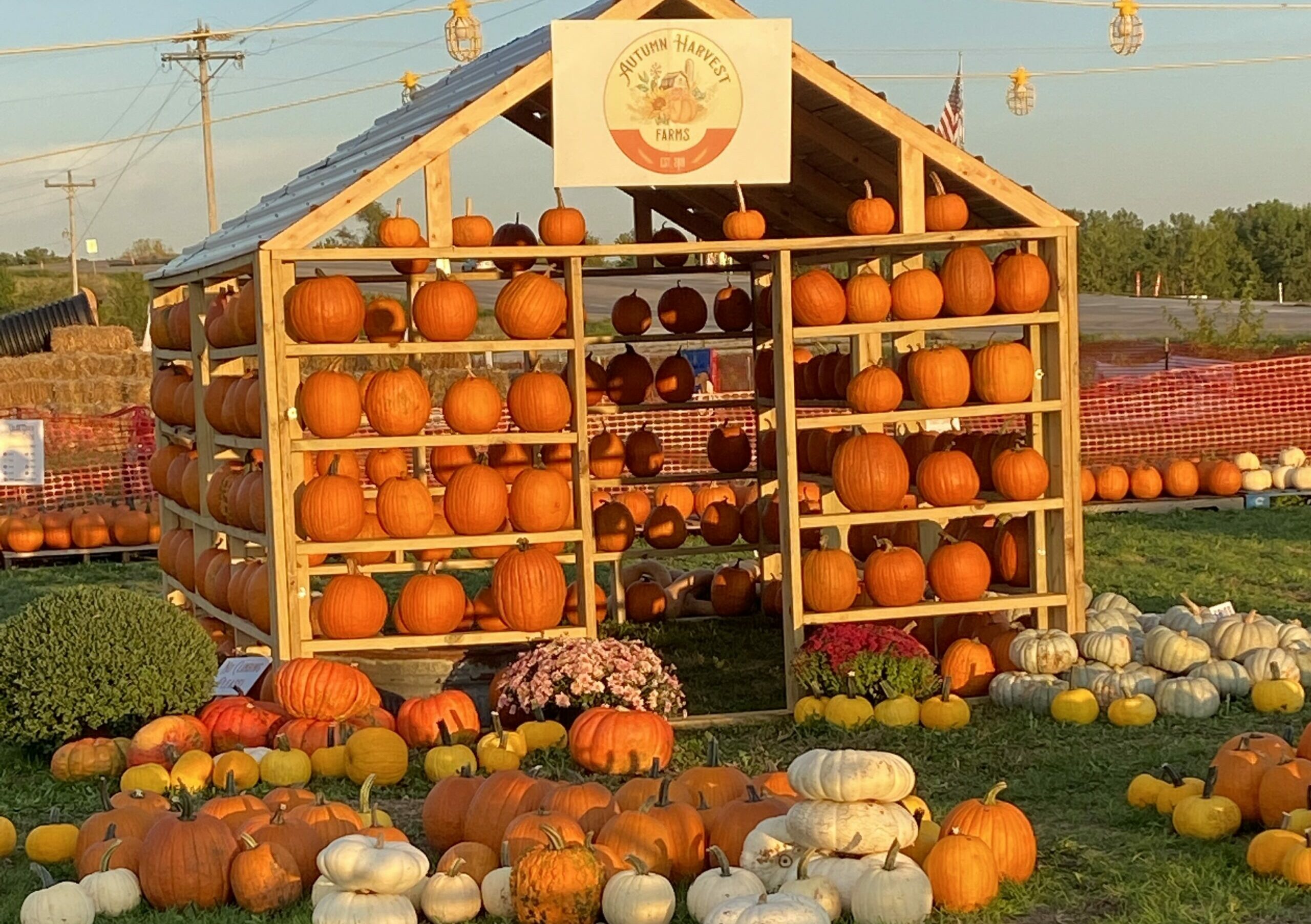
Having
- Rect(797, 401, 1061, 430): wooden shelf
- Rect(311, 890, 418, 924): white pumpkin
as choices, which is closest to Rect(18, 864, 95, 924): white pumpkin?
Rect(311, 890, 418, 924): white pumpkin

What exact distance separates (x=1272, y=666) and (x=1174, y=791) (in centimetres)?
276

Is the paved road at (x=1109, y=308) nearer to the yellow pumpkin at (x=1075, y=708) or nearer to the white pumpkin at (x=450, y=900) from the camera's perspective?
the yellow pumpkin at (x=1075, y=708)

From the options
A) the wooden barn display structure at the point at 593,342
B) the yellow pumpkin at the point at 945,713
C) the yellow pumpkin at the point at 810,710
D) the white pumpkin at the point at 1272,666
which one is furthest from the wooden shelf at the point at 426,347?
the white pumpkin at the point at 1272,666

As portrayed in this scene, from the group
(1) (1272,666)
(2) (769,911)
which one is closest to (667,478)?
(1) (1272,666)

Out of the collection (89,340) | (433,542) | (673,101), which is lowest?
(433,542)

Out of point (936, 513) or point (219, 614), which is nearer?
point (936, 513)

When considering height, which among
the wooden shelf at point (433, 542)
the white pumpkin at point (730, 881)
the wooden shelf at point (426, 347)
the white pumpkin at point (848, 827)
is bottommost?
the white pumpkin at point (730, 881)

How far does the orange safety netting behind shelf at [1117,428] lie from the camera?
20906 millimetres

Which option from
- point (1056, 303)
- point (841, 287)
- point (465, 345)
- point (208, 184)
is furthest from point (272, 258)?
point (208, 184)

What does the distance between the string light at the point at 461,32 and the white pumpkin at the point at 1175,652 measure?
22.7m

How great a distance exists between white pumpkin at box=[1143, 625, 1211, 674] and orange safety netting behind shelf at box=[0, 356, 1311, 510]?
36.3ft

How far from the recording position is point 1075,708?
8922 mm

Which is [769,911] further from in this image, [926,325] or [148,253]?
[148,253]

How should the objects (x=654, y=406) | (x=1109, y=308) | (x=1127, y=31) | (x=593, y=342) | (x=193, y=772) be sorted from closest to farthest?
(x=193, y=772) < (x=593, y=342) < (x=654, y=406) < (x=1127, y=31) < (x=1109, y=308)
